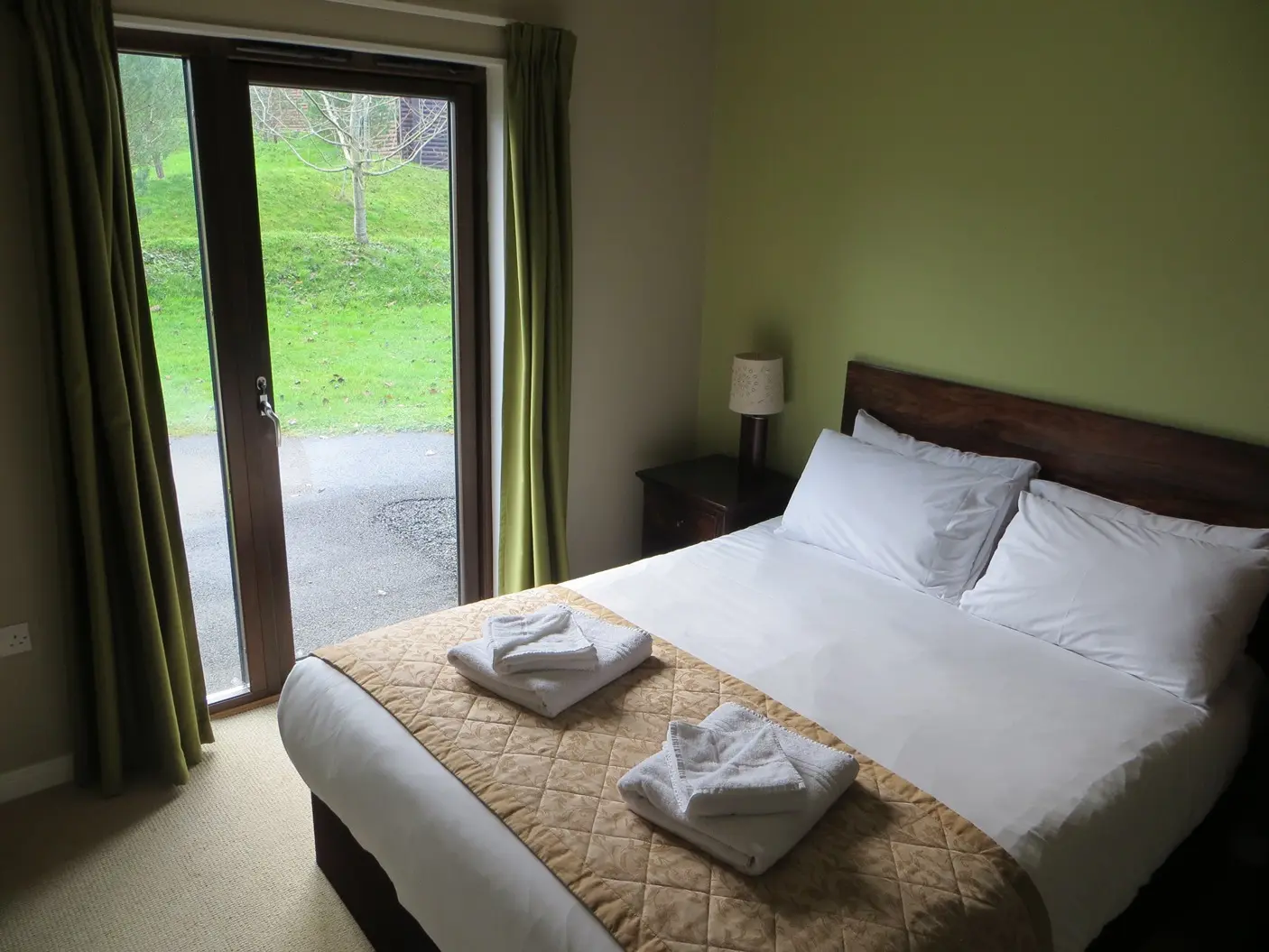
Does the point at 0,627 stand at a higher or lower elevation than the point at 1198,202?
lower

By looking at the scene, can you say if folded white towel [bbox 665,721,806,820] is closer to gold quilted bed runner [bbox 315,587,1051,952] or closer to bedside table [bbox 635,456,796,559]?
gold quilted bed runner [bbox 315,587,1051,952]

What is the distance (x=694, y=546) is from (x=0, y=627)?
199 centimetres

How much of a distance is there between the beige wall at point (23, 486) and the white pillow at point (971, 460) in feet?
7.98

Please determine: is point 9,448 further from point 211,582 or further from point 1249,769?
point 1249,769

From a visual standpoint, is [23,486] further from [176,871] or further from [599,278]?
[599,278]

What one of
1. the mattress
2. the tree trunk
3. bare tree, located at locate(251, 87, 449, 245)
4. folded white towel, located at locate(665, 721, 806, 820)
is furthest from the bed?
bare tree, located at locate(251, 87, 449, 245)

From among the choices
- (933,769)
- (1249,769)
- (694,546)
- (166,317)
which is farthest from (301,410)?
(1249,769)

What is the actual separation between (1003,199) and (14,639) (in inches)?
122

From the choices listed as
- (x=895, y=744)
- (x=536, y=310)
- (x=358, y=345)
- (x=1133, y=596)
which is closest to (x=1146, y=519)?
(x=1133, y=596)

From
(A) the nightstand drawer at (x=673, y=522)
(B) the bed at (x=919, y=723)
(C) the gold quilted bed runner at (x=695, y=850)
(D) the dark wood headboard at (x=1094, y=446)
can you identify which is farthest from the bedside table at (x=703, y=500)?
(C) the gold quilted bed runner at (x=695, y=850)

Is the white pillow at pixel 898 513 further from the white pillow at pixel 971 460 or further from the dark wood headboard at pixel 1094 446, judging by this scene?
the dark wood headboard at pixel 1094 446

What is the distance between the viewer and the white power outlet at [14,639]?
8.19 feet

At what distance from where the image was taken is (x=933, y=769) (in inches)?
72.8

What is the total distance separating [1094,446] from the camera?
2605mm
